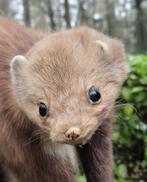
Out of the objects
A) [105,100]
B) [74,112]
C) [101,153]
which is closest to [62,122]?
[74,112]

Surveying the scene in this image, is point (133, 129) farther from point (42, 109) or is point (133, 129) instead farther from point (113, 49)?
point (42, 109)

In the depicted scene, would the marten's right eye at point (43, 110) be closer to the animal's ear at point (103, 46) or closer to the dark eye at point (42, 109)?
the dark eye at point (42, 109)

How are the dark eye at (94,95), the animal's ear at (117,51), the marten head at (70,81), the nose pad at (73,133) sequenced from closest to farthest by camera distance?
the nose pad at (73,133) < the marten head at (70,81) < the dark eye at (94,95) < the animal's ear at (117,51)

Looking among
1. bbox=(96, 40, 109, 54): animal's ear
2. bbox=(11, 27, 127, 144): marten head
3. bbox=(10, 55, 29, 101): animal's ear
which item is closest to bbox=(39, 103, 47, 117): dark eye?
bbox=(11, 27, 127, 144): marten head

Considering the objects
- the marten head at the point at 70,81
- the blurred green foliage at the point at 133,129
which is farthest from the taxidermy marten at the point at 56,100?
the blurred green foliage at the point at 133,129

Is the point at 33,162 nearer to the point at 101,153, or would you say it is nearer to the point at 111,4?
the point at 101,153

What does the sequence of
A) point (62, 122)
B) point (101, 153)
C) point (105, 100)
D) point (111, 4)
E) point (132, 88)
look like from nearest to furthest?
point (62, 122)
point (105, 100)
point (101, 153)
point (132, 88)
point (111, 4)
